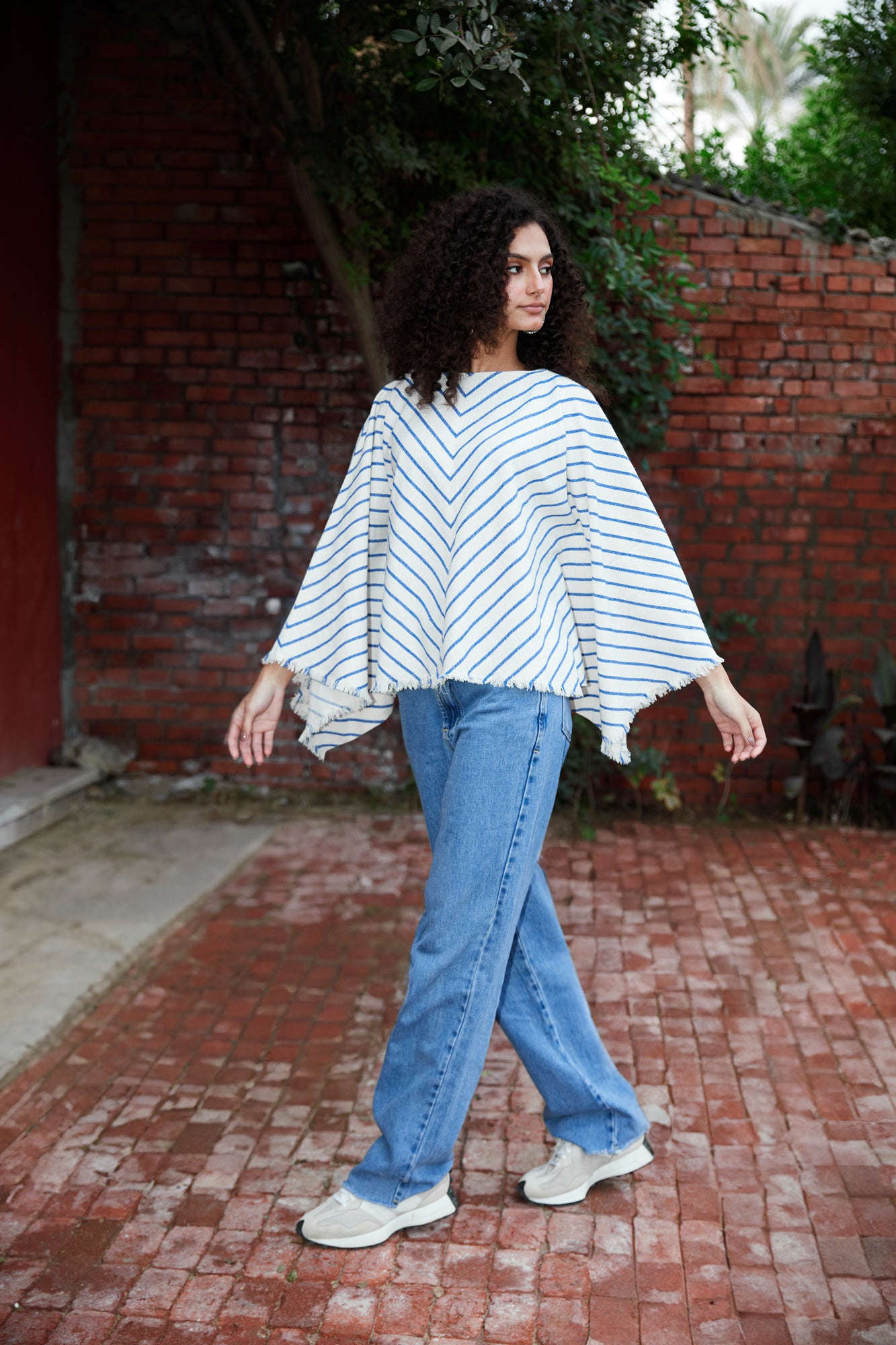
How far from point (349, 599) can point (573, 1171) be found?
1285 millimetres

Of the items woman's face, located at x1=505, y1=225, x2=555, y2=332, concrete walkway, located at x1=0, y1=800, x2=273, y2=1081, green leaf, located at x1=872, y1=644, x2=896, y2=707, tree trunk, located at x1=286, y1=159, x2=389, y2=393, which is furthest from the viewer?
green leaf, located at x1=872, y1=644, x2=896, y2=707

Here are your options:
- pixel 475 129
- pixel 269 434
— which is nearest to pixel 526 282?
pixel 475 129

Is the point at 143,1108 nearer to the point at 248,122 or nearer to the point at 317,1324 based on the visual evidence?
the point at 317,1324

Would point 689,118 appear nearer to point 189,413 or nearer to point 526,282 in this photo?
point 189,413

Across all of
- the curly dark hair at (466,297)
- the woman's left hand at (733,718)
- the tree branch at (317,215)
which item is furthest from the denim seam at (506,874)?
the tree branch at (317,215)

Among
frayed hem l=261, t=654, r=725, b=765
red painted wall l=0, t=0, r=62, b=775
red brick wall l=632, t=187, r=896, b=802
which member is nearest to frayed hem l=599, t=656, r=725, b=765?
frayed hem l=261, t=654, r=725, b=765

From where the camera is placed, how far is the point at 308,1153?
275 cm

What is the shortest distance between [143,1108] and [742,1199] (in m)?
1.43

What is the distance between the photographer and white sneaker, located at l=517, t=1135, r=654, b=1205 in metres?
2.50

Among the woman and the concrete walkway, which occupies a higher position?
the woman

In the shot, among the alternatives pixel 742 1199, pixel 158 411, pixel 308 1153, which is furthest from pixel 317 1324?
pixel 158 411

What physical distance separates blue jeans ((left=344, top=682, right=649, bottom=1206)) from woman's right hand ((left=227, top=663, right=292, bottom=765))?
0.25 meters

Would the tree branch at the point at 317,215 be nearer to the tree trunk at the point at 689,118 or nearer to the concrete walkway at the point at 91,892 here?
the tree trunk at the point at 689,118

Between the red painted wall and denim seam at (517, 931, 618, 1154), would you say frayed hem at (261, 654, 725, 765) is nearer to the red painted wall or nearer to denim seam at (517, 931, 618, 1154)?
denim seam at (517, 931, 618, 1154)
